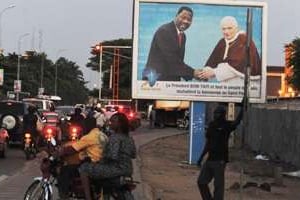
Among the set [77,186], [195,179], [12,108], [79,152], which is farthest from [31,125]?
[77,186]

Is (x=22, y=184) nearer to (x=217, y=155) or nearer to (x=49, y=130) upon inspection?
(x=217, y=155)

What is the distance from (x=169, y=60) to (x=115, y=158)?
1525cm

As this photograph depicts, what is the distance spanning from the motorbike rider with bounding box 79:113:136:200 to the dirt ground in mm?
2733

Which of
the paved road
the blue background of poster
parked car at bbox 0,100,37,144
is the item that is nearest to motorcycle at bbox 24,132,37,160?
the paved road

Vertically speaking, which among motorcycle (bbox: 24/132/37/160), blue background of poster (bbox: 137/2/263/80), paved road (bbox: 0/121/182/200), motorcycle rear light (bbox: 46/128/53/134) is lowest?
paved road (bbox: 0/121/182/200)

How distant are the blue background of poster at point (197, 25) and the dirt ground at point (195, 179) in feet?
11.6

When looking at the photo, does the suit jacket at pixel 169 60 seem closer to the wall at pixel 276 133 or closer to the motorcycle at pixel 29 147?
the motorcycle at pixel 29 147

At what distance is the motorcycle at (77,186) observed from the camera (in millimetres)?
9680

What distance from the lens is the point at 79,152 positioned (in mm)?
10234

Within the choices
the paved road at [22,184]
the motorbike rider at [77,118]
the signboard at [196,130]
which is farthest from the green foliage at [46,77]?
the paved road at [22,184]

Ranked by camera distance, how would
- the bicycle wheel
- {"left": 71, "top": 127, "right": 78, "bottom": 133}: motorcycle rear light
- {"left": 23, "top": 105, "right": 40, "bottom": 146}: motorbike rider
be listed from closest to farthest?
the bicycle wheel, {"left": 71, "top": 127, "right": 78, "bottom": 133}: motorcycle rear light, {"left": 23, "top": 105, "right": 40, "bottom": 146}: motorbike rider

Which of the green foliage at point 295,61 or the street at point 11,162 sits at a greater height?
the green foliage at point 295,61

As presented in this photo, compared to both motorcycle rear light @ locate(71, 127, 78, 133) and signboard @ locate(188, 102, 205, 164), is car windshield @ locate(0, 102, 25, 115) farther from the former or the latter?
signboard @ locate(188, 102, 205, 164)

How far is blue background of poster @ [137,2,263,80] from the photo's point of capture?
2434cm
